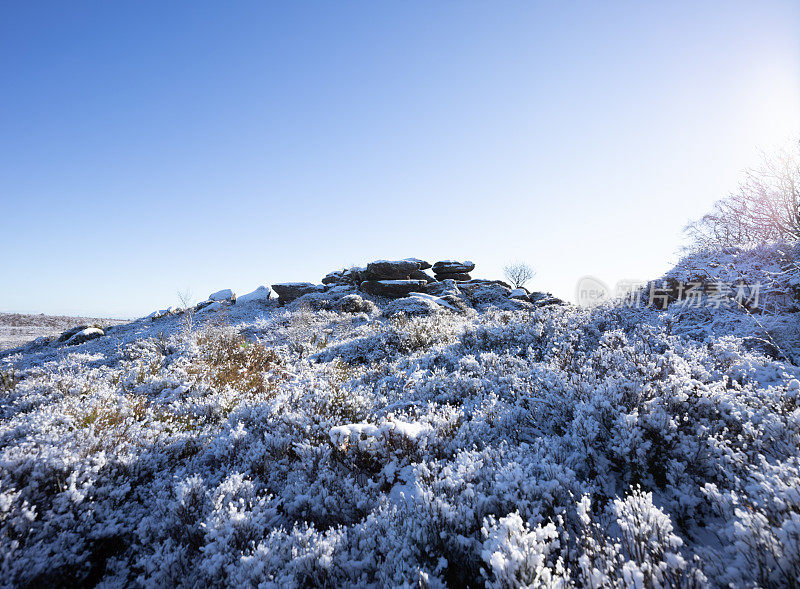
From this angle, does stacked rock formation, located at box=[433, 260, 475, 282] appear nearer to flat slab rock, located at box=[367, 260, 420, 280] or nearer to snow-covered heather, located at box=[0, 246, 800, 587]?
flat slab rock, located at box=[367, 260, 420, 280]

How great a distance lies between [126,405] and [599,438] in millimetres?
7016

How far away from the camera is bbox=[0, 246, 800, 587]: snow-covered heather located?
7.86 feet

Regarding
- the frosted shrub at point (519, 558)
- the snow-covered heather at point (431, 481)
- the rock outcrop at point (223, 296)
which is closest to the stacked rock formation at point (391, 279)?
the rock outcrop at point (223, 296)

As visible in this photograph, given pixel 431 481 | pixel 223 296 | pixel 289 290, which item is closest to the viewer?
pixel 431 481

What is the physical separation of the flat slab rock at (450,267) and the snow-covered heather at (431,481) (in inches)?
1040

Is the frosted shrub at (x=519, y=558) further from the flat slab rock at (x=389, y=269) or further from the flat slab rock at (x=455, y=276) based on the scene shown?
the flat slab rock at (x=455, y=276)

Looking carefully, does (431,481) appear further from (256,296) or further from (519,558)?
(256,296)

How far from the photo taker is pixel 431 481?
3.42 metres

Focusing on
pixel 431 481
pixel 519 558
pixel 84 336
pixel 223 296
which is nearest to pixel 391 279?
pixel 223 296

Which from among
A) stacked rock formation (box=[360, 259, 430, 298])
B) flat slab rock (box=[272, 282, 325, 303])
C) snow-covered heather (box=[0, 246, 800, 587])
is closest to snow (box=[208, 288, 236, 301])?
flat slab rock (box=[272, 282, 325, 303])

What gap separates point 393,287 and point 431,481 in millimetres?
21950

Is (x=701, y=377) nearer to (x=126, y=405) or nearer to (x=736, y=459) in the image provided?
(x=736, y=459)

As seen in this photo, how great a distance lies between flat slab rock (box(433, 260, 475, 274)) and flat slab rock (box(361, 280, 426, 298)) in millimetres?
6742

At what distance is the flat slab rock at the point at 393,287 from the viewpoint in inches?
993
